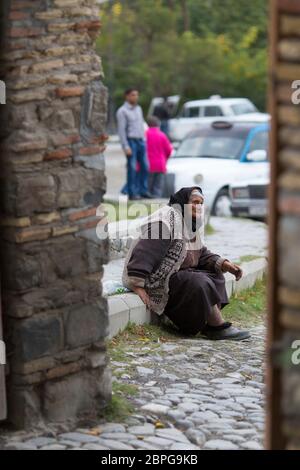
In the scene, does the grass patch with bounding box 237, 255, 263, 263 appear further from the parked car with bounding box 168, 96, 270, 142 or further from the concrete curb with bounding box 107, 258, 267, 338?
the parked car with bounding box 168, 96, 270, 142

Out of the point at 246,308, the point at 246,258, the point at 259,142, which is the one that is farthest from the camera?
the point at 259,142

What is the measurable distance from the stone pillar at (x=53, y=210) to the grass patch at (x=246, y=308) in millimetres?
3782

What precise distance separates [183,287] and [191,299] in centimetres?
12

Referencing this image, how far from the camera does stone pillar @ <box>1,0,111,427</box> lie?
5.67 m

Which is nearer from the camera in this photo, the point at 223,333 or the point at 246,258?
the point at 223,333

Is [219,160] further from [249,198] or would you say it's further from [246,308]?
[246,308]

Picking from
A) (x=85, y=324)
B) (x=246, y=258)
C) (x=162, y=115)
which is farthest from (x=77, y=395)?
(x=162, y=115)

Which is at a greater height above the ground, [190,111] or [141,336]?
[190,111]

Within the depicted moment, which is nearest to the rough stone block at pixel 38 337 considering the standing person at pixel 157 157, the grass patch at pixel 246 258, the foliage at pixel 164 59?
the grass patch at pixel 246 258

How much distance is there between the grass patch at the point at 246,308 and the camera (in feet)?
32.1

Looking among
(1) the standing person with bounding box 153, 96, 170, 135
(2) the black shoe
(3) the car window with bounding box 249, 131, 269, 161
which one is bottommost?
(2) the black shoe

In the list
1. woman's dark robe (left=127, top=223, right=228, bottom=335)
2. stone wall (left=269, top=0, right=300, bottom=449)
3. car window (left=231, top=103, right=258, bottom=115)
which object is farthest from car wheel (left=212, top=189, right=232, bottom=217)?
car window (left=231, top=103, right=258, bottom=115)

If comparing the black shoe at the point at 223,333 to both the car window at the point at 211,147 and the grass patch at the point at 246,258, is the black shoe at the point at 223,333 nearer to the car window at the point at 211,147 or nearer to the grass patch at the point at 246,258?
the grass patch at the point at 246,258

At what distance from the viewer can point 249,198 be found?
52.4ft
